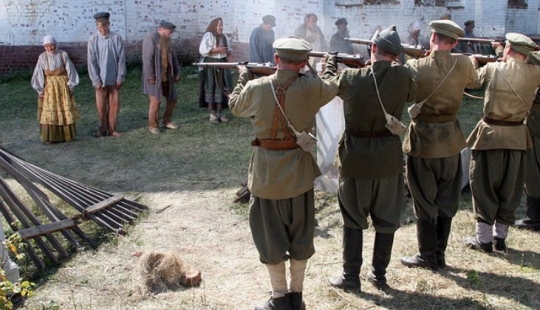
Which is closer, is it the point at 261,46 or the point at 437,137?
the point at 437,137

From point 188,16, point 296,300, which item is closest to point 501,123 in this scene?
point 296,300

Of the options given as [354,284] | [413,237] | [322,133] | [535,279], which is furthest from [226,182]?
[535,279]

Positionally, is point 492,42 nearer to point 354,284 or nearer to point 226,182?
point 354,284

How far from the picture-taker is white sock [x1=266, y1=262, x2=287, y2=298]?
3.80 metres

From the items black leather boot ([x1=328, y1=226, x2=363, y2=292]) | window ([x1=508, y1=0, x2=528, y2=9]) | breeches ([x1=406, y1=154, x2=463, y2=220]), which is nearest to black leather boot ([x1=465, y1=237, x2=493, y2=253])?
breeches ([x1=406, y1=154, x2=463, y2=220])

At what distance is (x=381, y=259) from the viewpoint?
419 cm

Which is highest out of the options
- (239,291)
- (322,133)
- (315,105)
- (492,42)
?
(492,42)

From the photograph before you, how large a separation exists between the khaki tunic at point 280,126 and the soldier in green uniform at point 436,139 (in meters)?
0.94

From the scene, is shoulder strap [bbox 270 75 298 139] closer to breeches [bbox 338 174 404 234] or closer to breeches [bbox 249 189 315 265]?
breeches [bbox 249 189 315 265]

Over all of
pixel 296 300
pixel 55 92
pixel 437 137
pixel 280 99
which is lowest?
pixel 296 300

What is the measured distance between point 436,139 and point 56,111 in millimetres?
6679

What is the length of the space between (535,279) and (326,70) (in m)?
2.22

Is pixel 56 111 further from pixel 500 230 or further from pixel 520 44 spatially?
pixel 520 44

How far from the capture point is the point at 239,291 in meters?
4.35
